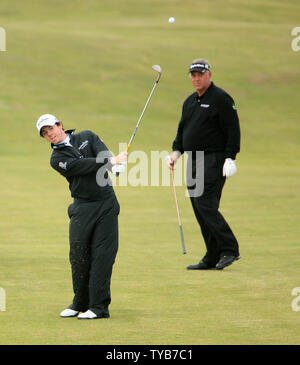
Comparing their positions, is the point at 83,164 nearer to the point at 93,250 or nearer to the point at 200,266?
the point at 93,250

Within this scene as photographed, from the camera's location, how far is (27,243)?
13172 millimetres

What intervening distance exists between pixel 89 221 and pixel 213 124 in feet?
10.3

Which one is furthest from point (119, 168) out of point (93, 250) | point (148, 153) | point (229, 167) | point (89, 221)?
point (148, 153)

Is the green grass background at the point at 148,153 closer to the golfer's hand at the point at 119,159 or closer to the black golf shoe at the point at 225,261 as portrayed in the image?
the black golf shoe at the point at 225,261

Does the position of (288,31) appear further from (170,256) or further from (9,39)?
(170,256)

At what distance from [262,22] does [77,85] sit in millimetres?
24246

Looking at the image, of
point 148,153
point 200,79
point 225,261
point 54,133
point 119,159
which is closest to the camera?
point 119,159

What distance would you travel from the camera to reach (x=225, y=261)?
36.3 feet

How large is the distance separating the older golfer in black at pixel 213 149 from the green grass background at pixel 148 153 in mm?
272

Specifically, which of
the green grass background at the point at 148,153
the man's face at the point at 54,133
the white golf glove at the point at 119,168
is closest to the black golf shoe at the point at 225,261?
the green grass background at the point at 148,153

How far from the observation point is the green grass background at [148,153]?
841cm

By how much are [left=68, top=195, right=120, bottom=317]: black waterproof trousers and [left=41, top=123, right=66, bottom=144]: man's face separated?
2.04 feet

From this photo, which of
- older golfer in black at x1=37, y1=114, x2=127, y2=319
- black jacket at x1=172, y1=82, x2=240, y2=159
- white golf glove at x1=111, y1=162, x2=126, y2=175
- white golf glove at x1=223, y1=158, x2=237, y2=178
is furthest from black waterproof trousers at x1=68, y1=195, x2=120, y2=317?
black jacket at x1=172, y1=82, x2=240, y2=159

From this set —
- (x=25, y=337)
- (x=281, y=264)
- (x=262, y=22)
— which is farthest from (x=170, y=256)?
(x=262, y=22)
